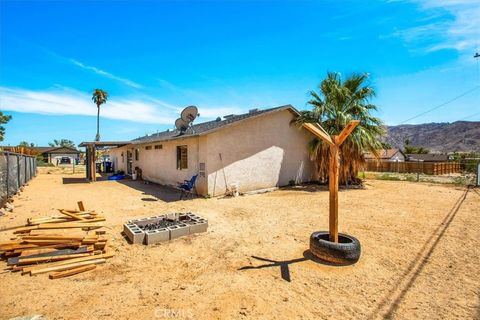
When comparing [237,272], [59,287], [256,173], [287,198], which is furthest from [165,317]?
[256,173]

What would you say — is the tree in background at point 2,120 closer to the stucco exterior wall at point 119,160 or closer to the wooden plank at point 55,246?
the stucco exterior wall at point 119,160

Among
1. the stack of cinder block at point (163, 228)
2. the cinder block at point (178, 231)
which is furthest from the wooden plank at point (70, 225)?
the cinder block at point (178, 231)

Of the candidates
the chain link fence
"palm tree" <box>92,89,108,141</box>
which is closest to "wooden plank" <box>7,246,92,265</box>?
the chain link fence

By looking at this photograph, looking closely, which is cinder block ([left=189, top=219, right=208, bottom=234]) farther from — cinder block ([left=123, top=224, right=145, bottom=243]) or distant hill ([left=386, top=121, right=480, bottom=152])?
distant hill ([left=386, top=121, right=480, bottom=152])

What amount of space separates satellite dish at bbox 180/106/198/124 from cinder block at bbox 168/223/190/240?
8.15 metres

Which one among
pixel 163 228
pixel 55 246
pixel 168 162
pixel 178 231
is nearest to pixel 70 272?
pixel 55 246

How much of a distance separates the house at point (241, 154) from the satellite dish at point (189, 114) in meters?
0.81

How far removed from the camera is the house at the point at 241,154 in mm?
10430

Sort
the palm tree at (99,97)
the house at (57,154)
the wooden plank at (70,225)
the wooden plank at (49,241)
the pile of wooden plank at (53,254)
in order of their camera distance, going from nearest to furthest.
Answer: the pile of wooden plank at (53,254), the wooden plank at (49,241), the wooden plank at (70,225), the palm tree at (99,97), the house at (57,154)

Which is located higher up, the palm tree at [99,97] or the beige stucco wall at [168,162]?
the palm tree at [99,97]

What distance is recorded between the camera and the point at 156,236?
209 inches

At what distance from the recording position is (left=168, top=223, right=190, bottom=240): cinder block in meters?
5.54

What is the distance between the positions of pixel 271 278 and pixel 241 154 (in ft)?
25.2

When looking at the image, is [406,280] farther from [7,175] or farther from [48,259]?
[7,175]
